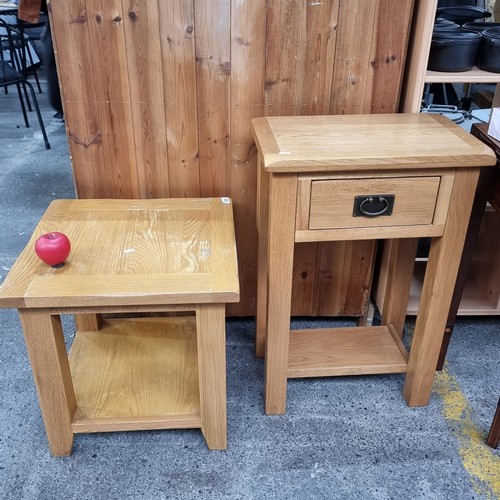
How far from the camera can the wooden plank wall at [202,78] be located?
146 cm

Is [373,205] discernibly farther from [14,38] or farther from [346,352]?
[14,38]

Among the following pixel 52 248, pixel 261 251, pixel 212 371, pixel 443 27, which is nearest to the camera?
pixel 52 248

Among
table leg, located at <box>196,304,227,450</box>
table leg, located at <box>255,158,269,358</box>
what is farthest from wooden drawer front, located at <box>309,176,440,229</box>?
table leg, located at <box>196,304,227,450</box>

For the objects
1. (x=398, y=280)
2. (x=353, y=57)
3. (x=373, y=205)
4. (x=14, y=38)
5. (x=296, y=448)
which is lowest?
(x=296, y=448)

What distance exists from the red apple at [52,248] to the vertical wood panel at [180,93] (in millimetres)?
519

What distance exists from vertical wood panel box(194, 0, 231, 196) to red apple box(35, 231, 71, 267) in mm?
567

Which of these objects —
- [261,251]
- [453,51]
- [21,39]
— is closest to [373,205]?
[261,251]

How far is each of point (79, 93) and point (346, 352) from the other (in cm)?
113

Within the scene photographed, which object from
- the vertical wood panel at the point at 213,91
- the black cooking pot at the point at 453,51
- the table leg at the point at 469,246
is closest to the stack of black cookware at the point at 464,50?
the black cooking pot at the point at 453,51

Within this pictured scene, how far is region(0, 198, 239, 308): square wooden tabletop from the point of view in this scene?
1.20 meters

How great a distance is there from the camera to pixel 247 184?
1.71 metres

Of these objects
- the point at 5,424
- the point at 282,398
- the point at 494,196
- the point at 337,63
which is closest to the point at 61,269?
the point at 5,424

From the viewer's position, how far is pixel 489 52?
5.13ft

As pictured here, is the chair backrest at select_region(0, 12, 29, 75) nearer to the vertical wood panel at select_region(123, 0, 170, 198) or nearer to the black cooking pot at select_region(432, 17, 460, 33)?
the vertical wood panel at select_region(123, 0, 170, 198)
